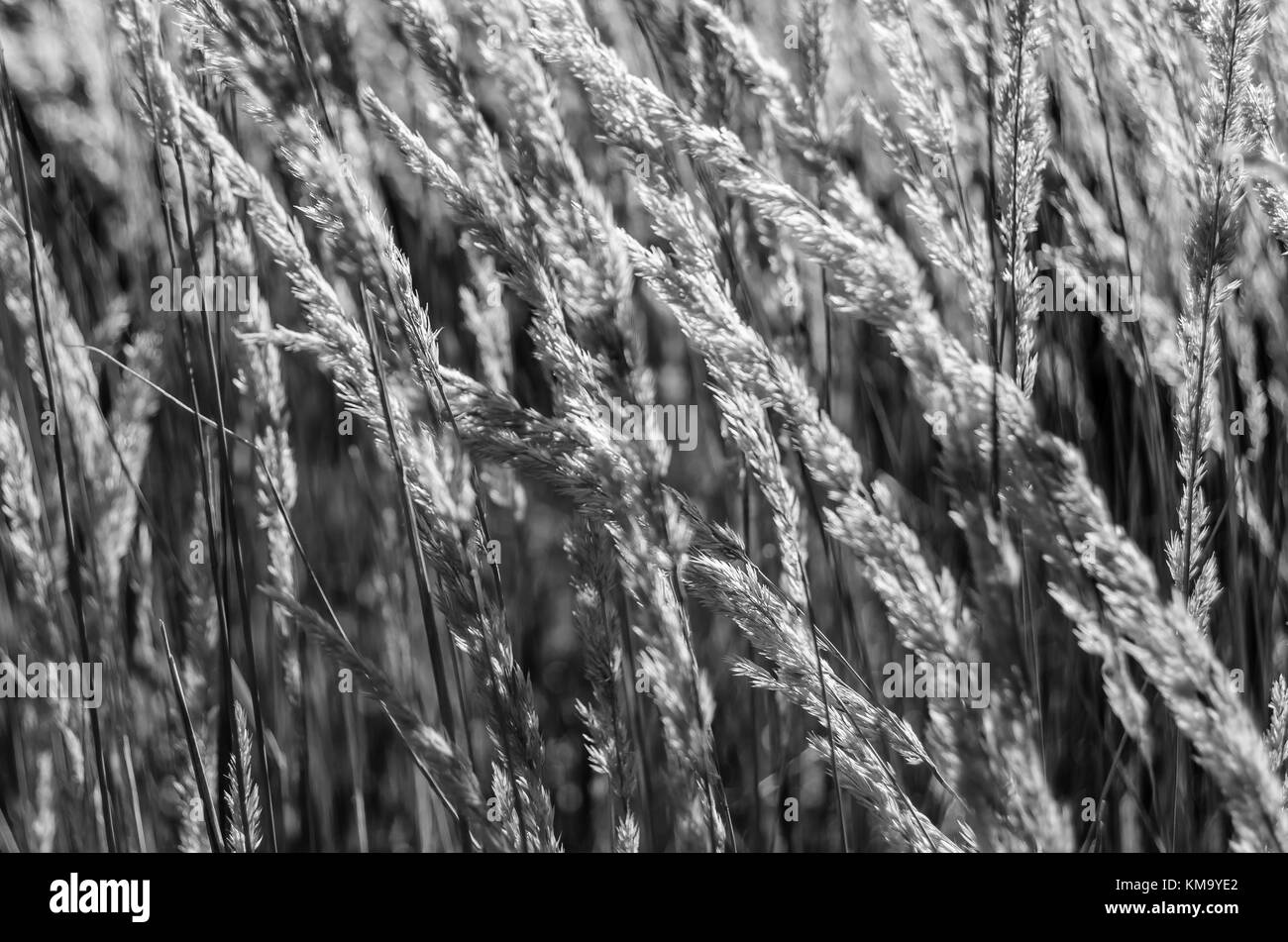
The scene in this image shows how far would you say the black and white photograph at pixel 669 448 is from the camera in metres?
0.59

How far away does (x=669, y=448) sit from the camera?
31.6 inches

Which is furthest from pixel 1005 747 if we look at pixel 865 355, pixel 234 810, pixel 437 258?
pixel 437 258

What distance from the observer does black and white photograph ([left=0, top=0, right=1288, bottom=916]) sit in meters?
0.59

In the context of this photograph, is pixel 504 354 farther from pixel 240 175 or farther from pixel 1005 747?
pixel 1005 747

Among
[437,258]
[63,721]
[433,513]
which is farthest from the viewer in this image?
[437,258]

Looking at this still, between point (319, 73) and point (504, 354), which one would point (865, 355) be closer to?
point (504, 354)

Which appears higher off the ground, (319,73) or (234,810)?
(319,73)

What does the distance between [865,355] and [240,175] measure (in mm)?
1065
